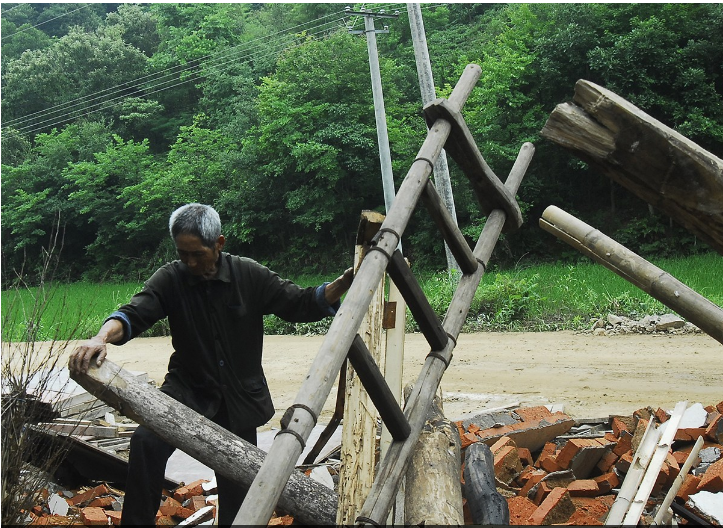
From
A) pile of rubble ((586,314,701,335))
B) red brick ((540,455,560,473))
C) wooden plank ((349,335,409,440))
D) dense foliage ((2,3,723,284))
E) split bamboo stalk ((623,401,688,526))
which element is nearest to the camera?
wooden plank ((349,335,409,440))

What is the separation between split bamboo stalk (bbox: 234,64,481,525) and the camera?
5.36 feet

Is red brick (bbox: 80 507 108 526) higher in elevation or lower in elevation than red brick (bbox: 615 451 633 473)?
higher

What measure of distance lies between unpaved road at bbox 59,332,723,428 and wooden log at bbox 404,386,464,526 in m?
2.61

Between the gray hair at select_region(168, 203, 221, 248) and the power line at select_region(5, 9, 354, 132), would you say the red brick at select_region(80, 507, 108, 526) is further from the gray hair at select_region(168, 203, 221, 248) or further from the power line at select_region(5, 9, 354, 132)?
the power line at select_region(5, 9, 354, 132)

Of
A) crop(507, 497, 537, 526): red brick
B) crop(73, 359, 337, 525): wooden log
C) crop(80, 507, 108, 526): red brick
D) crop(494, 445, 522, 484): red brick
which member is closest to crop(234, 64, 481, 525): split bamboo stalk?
crop(73, 359, 337, 525): wooden log

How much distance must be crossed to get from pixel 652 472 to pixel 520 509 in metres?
0.72

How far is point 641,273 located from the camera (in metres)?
3.02

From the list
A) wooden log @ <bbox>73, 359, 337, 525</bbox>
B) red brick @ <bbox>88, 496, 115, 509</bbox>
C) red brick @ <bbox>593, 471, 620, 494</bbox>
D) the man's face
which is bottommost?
red brick @ <bbox>593, 471, 620, 494</bbox>

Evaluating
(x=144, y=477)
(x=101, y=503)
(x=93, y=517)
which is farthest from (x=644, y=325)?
(x=144, y=477)

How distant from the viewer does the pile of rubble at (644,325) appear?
365 inches

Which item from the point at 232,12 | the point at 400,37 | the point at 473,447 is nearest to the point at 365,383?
the point at 473,447

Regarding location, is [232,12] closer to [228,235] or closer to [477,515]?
[228,235]

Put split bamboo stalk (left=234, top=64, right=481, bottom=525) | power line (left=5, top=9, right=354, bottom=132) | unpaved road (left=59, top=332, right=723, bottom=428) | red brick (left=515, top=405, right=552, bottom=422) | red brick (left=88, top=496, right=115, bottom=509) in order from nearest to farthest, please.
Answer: split bamboo stalk (left=234, top=64, right=481, bottom=525)
red brick (left=88, top=496, right=115, bottom=509)
red brick (left=515, top=405, right=552, bottom=422)
unpaved road (left=59, top=332, right=723, bottom=428)
power line (left=5, top=9, right=354, bottom=132)

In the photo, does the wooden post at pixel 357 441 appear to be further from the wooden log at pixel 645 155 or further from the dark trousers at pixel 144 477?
the wooden log at pixel 645 155
